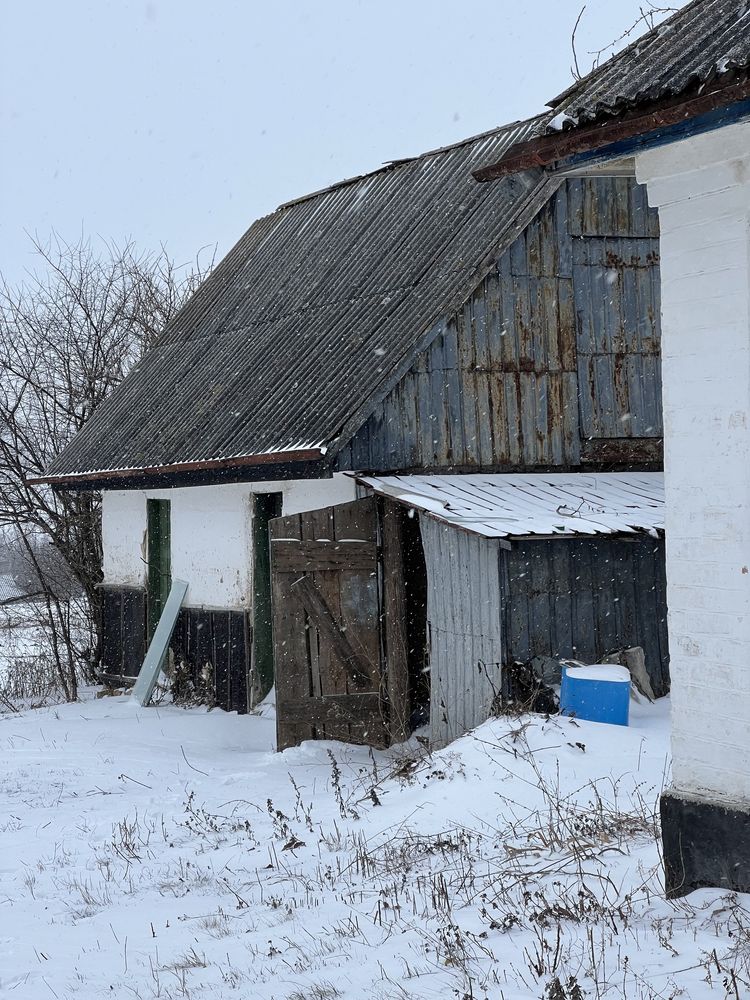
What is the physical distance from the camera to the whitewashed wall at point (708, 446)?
16.8ft

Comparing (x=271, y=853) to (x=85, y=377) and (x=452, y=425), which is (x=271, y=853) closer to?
(x=452, y=425)

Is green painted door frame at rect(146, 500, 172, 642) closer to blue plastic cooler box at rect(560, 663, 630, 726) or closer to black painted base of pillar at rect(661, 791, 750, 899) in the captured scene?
blue plastic cooler box at rect(560, 663, 630, 726)

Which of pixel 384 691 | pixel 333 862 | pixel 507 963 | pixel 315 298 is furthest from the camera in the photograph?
pixel 315 298

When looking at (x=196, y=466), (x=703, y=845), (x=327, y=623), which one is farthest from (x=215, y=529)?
(x=703, y=845)

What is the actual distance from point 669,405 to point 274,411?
7040mm

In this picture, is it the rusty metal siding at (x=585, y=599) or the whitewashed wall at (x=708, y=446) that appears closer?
the whitewashed wall at (x=708, y=446)

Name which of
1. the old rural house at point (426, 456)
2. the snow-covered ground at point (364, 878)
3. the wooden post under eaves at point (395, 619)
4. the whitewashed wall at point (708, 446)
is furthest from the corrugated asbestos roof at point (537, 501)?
the whitewashed wall at point (708, 446)

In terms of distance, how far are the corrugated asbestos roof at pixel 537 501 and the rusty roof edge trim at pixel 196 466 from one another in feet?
1.77

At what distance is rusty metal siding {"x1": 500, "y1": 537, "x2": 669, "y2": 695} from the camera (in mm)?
9680

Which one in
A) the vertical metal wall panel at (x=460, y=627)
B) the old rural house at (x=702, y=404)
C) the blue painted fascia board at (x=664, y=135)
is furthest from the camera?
the vertical metal wall panel at (x=460, y=627)

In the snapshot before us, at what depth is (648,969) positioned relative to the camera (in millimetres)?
4438

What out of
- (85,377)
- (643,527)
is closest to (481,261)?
(643,527)

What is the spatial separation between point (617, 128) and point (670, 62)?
19.0 inches

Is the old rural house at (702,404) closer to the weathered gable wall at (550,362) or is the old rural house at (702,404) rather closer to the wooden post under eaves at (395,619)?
the wooden post under eaves at (395,619)
